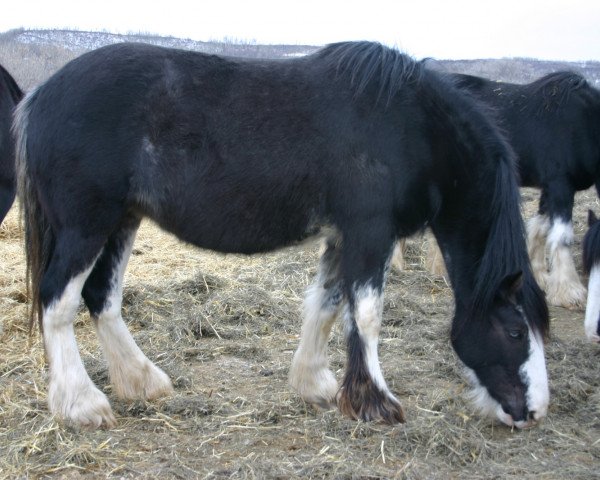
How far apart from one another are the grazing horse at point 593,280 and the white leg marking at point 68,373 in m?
3.48

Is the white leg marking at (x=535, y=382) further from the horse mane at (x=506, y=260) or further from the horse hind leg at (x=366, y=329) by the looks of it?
the horse hind leg at (x=366, y=329)

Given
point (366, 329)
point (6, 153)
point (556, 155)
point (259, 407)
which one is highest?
point (556, 155)

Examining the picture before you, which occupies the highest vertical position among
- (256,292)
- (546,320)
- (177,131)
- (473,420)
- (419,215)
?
(177,131)

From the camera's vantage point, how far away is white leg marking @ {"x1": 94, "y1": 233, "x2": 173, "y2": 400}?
4266mm

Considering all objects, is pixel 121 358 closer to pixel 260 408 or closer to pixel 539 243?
pixel 260 408

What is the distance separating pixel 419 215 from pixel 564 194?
367cm

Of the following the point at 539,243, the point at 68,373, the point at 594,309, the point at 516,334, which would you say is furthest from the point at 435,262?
the point at 68,373

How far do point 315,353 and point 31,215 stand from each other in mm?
1903

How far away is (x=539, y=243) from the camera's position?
7445mm

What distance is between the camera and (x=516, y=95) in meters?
7.75

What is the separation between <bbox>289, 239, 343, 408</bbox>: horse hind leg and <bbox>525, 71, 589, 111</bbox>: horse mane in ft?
14.1

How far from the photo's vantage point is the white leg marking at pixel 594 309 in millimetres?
5172

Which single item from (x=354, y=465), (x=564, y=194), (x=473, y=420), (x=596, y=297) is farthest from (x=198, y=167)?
(x=564, y=194)

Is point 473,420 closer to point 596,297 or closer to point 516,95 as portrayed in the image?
point 596,297
